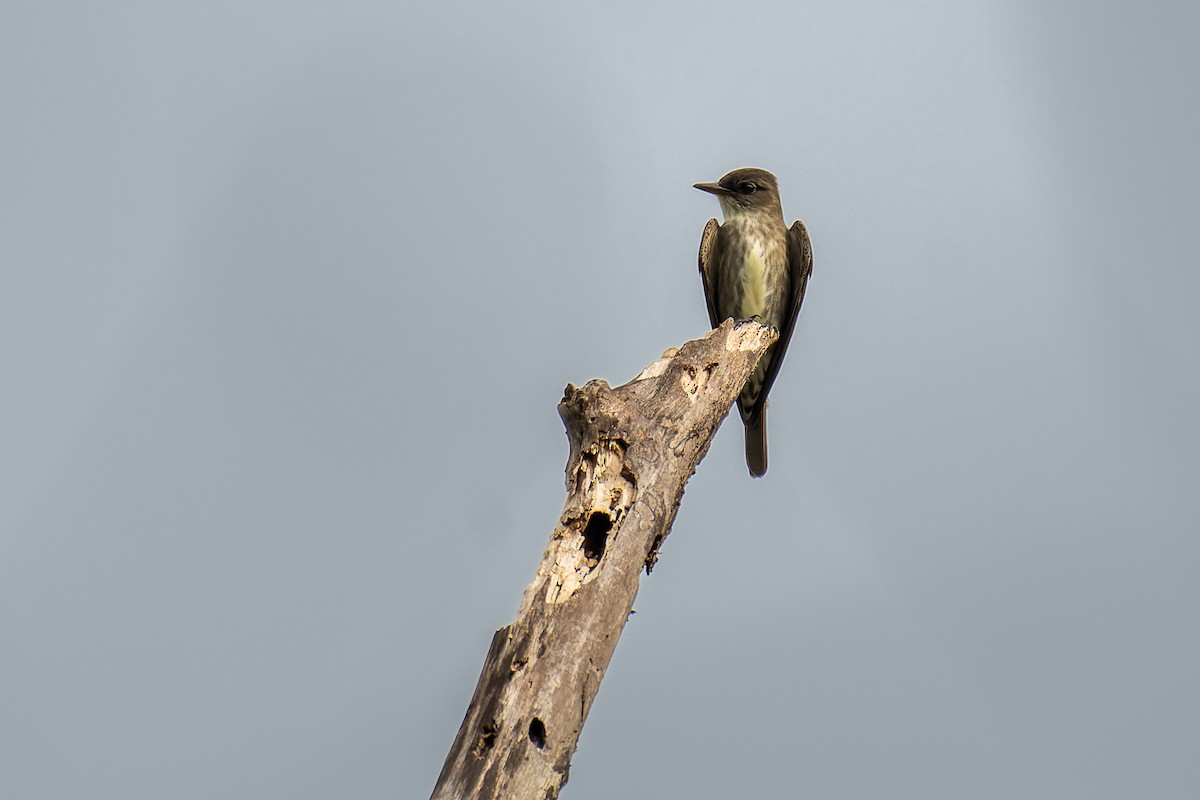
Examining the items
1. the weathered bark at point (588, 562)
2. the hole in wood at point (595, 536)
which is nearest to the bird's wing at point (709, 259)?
the weathered bark at point (588, 562)

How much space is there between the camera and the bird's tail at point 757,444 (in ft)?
30.0

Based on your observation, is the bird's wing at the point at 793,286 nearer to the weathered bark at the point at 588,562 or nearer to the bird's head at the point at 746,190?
the bird's head at the point at 746,190

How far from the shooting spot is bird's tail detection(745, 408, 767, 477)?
9.14m

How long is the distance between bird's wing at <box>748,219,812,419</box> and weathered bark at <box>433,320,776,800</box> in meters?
2.62

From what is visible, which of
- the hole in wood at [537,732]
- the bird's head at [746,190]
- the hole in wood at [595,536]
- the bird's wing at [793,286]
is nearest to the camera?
the hole in wood at [537,732]

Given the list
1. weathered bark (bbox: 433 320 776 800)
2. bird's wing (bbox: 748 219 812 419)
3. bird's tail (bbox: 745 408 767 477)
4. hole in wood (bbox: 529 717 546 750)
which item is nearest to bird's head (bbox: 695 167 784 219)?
bird's wing (bbox: 748 219 812 419)

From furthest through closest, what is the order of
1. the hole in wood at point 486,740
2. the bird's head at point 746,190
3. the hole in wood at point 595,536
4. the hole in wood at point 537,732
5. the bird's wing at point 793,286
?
the bird's head at point 746,190
the bird's wing at point 793,286
the hole in wood at point 595,536
the hole in wood at point 537,732
the hole in wood at point 486,740

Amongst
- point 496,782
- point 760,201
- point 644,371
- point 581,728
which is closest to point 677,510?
point 644,371

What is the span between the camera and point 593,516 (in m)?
5.26

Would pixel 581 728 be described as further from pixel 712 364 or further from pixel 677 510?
pixel 712 364

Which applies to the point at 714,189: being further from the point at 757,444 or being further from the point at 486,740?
the point at 486,740

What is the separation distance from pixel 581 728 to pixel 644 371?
2001 mm

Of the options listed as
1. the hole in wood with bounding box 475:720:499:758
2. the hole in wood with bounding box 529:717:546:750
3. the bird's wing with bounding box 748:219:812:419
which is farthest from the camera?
the bird's wing with bounding box 748:219:812:419

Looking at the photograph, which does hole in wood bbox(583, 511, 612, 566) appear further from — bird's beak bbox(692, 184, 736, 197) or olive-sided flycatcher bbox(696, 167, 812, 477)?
bird's beak bbox(692, 184, 736, 197)
